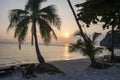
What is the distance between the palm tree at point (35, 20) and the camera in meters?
22.1

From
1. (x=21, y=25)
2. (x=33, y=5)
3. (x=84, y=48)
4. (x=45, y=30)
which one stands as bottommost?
(x=84, y=48)

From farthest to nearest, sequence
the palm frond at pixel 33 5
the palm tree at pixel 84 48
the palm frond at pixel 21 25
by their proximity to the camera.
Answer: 1. the palm frond at pixel 33 5
2. the palm frond at pixel 21 25
3. the palm tree at pixel 84 48

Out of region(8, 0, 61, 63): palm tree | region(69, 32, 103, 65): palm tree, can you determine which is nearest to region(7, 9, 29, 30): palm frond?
region(8, 0, 61, 63): palm tree

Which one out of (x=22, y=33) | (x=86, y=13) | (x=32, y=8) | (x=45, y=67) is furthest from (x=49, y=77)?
(x=32, y=8)

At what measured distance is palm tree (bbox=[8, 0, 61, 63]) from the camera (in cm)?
2206

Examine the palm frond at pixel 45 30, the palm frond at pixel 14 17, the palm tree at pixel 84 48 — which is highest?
the palm frond at pixel 14 17

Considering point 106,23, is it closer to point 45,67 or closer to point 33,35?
point 45,67

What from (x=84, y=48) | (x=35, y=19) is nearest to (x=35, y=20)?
(x=35, y=19)

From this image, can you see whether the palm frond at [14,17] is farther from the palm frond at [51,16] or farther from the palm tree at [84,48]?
the palm tree at [84,48]

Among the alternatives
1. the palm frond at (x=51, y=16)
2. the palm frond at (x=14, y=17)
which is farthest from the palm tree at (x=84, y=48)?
the palm frond at (x=14, y=17)

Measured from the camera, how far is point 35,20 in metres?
22.5

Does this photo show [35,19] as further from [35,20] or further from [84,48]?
[84,48]

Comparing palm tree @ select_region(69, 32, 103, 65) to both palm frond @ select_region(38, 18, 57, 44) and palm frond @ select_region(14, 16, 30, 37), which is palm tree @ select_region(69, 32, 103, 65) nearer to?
palm frond @ select_region(38, 18, 57, 44)

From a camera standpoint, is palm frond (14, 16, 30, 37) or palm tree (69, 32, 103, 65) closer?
palm tree (69, 32, 103, 65)
